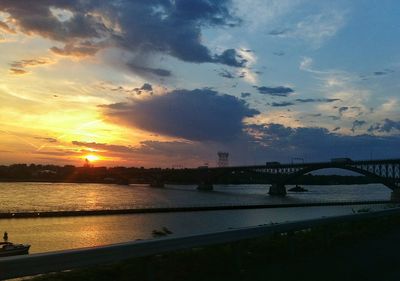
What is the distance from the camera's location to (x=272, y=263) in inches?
424

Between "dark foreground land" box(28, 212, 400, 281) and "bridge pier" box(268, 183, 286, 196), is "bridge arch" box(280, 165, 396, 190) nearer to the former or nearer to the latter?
"bridge pier" box(268, 183, 286, 196)

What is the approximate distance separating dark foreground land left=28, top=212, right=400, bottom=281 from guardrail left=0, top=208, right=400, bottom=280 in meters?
0.28

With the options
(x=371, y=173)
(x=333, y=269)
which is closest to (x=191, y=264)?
(x=333, y=269)

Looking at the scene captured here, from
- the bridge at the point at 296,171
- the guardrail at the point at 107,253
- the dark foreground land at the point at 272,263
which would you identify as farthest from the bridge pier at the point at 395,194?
the guardrail at the point at 107,253

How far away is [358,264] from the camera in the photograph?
1072cm

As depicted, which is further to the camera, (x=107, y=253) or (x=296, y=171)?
(x=296, y=171)

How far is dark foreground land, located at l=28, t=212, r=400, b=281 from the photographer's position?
8.75 m

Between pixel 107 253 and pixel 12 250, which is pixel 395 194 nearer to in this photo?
pixel 12 250

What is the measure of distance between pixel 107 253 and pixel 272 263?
4.45m

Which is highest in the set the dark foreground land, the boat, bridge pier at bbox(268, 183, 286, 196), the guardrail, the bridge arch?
the bridge arch

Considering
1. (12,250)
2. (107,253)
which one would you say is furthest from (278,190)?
(107,253)

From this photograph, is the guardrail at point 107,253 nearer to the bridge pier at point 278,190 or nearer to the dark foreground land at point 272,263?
the dark foreground land at point 272,263

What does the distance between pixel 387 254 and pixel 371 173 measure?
369 feet

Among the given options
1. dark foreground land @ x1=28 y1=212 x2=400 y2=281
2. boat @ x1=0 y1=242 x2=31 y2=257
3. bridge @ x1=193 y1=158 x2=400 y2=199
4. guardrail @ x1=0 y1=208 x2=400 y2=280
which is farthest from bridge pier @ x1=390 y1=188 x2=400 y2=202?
guardrail @ x1=0 y1=208 x2=400 y2=280
